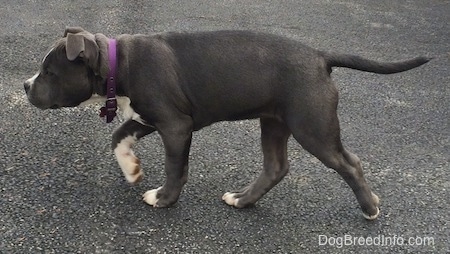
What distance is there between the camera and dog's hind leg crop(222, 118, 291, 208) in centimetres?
394

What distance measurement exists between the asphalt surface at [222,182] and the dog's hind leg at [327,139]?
0.33 meters

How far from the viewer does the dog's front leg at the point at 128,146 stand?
3945mm

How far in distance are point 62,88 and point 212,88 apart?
912 millimetres

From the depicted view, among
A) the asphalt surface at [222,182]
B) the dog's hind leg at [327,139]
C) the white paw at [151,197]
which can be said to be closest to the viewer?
the dog's hind leg at [327,139]

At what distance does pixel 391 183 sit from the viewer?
437 centimetres

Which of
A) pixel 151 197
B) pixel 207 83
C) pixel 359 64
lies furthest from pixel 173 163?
pixel 359 64

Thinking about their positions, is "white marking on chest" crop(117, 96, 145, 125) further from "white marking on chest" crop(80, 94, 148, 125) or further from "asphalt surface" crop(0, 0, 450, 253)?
"asphalt surface" crop(0, 0, 450, 253)

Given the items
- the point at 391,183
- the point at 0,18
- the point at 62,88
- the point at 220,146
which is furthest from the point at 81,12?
the point at 391,183

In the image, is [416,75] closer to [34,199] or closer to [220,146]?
[220,146]

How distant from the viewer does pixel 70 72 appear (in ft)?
11.7

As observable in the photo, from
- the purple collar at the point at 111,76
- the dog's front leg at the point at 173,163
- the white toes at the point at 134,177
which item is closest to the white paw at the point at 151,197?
the dog's front leg at the point at 173,163

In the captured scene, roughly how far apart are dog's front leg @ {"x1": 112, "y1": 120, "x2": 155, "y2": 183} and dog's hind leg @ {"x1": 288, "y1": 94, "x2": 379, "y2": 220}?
3.33 feet

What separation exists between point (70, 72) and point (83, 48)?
236 mm

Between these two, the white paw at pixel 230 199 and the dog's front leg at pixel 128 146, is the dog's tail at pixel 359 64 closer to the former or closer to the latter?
the white paw at pixel 230 199
